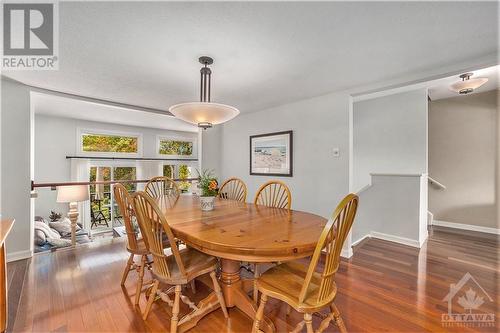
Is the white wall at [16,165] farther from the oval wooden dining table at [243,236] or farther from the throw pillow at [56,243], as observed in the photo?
the oval wooden dining table at [243,236]

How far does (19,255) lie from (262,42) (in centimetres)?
380

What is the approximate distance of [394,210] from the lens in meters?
3.56

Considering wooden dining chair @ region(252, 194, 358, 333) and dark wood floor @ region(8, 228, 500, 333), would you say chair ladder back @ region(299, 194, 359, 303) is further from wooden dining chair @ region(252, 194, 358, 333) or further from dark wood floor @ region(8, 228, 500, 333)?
dark wood floor @ region(8, 228, 500, 333)

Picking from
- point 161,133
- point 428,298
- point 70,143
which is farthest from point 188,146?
point 428,298

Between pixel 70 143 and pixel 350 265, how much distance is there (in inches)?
240

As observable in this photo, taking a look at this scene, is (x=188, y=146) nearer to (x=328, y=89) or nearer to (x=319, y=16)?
(x=328, y=89)

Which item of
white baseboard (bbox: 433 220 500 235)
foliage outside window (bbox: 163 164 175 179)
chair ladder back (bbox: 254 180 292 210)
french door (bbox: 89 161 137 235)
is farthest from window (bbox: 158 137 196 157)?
white baseboard (bbox: 433 220 500 235)

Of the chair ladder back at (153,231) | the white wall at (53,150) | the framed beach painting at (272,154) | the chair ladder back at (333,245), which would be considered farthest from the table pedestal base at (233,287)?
the white wall at (53,150)

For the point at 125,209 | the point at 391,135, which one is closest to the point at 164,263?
the point at 125,209

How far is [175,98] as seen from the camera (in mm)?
3402

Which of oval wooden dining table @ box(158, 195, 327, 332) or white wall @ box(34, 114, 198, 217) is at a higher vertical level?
white wall @ box(34, 114, 198, 217)

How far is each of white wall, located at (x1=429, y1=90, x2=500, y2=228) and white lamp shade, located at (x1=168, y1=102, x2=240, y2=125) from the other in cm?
450

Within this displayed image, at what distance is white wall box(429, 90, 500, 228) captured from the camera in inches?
152

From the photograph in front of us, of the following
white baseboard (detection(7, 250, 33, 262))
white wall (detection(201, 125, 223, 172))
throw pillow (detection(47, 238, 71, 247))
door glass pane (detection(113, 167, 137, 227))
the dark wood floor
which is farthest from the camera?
door glass pane (detection(113, 167, 137, 227))
